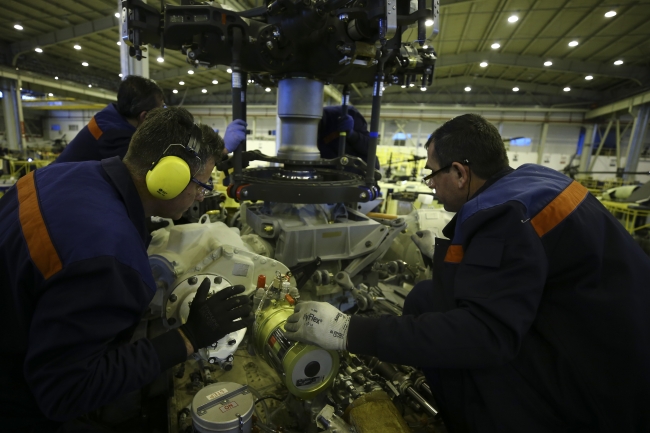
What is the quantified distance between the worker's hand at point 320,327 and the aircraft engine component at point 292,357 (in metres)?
0.07

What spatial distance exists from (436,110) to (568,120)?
5677mm

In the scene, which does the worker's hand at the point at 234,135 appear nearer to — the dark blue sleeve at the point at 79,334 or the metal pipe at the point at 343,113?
the metal pipe at the point at 343,113

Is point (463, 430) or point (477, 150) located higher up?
point (477, 150)

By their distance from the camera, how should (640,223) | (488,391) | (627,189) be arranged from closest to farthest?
(488,391) < (640,223) < (627,189)

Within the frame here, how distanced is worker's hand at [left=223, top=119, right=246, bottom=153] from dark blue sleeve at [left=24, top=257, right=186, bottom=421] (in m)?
1.66

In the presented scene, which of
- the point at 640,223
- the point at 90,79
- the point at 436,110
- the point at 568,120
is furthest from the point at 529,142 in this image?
the point at 90,79

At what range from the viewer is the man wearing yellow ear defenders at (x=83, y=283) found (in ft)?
3.05

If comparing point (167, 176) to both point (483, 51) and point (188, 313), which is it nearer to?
point (188, 313)

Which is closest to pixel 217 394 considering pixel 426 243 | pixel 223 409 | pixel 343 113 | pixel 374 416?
pixel 223 409

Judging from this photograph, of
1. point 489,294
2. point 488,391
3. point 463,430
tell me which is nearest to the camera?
point 489,294

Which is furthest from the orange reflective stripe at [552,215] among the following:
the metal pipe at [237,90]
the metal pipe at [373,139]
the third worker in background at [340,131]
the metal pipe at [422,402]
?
the third worker in background at [340,131]

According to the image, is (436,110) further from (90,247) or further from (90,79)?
(90,247)

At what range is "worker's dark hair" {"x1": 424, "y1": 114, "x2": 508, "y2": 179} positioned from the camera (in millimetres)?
1460

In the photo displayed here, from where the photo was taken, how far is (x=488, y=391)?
50.3 inches
